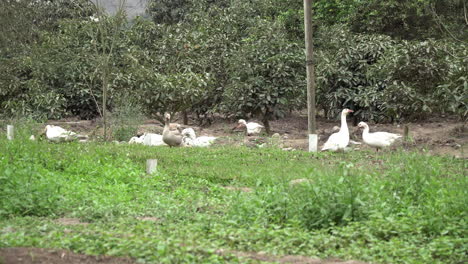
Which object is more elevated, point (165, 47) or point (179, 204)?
point (165, 47)

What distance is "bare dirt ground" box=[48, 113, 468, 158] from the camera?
14716 millimetres

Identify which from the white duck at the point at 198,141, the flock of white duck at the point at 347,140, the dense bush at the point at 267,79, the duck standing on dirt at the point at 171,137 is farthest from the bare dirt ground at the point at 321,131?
the duck standing on dirt at the point at 171,137

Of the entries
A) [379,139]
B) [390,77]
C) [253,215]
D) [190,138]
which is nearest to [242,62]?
[190,138]

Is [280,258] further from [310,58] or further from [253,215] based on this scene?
[310,58]

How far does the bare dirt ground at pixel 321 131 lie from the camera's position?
48.3 feet

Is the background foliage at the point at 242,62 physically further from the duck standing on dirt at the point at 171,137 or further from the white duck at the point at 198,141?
the duck standing on dirt at the point at 171,137

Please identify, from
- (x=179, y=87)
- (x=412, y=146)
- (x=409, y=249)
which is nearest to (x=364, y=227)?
(x=409, y=249)

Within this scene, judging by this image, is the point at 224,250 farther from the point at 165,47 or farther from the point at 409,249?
the point at 165,47

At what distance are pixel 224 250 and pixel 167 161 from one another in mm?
6177

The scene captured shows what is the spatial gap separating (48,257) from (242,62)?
1390 centimetres

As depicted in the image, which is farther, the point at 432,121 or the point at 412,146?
the point at 432,121

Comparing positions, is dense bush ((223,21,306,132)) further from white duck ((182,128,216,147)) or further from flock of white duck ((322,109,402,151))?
flock of white duck ((322,109,402,151))

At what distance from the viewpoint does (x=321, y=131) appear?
727 inches

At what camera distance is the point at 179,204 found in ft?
25.9
